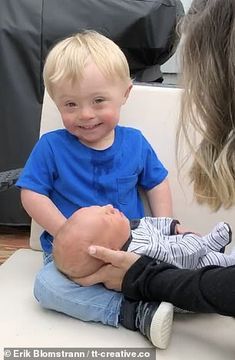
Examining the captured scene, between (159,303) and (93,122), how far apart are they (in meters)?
0.42

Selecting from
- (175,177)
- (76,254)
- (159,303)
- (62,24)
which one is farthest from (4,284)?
(62,24)

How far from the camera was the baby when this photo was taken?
1018mm

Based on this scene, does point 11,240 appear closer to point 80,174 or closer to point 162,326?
point 80,174

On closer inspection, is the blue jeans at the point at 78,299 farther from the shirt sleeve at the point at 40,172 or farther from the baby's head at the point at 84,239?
the shirt sleeve at the point at 40,172

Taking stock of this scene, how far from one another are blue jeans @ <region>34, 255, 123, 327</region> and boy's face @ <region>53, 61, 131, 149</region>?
0.33 metres

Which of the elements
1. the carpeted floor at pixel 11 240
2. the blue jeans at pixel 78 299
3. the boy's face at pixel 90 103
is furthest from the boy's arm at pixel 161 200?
the carpeted floor at pixel 11 240

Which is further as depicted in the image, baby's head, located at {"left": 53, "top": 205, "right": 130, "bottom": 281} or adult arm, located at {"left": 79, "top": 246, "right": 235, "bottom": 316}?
baby's head, located at {"left": 53, "top": 205, "right": 130, "bottom": 281}

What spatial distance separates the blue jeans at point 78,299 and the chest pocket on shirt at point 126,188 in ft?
0.87

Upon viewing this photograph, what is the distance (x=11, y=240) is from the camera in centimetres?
207

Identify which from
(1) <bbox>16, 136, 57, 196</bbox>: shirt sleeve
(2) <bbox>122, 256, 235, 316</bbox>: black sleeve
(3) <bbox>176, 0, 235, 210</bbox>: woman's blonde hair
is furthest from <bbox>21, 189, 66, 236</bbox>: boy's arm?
(3) <bbox>176, 0, 235, 210</bbox>: woman's blonde hair

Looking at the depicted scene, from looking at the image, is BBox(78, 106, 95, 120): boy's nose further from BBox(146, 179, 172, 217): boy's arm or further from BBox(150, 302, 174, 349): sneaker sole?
BBox(150, 302, 174, 349): sneaker sole

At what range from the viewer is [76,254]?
1010mm

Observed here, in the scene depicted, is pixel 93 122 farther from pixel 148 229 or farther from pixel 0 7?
pixel 0 7

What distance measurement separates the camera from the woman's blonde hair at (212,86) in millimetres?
793
